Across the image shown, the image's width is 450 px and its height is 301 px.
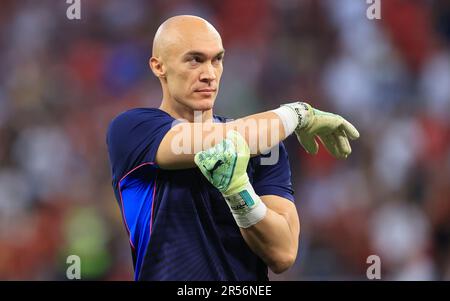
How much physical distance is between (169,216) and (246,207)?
0.36 metres

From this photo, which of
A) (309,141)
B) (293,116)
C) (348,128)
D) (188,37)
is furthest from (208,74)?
(348,128)

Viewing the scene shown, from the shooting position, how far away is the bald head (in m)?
3.36

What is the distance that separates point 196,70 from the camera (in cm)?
334

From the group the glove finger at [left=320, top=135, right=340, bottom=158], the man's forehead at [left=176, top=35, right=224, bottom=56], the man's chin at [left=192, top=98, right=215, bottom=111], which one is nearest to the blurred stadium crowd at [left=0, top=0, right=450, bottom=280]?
the glove finger at [left=320, top=135, right=340, bottom=158]

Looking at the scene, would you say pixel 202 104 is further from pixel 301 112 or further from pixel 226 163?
pixel 226 163

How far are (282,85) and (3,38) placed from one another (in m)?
2.88

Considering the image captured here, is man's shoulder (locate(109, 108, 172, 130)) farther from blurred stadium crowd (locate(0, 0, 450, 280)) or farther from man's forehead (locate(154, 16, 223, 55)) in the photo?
blurred stadium crowd (locate(0, 0, 450, 280))

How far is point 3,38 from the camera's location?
8000mm

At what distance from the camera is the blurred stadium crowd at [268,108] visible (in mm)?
6828

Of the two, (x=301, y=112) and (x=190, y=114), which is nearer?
(x=301, y=112)

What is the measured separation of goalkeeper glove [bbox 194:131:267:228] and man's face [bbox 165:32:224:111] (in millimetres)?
399

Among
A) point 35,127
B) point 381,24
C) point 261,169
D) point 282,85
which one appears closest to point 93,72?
point 35,127
